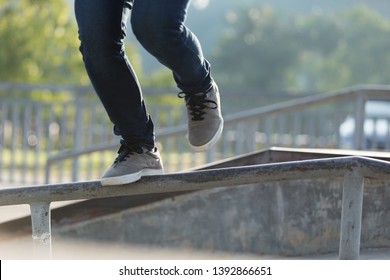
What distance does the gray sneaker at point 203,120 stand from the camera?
12.4 feet

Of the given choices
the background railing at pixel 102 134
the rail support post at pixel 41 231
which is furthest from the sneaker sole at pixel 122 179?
the background railing at pixel 102 134

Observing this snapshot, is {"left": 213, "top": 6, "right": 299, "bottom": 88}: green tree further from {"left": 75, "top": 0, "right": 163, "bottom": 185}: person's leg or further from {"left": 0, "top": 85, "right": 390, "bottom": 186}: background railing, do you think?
{"left": 75, "top": 0, "right": 163, "bottom": 185}: person's leg

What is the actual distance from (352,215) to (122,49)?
1148mm

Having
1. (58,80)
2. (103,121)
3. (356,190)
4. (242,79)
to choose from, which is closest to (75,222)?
(356,190)

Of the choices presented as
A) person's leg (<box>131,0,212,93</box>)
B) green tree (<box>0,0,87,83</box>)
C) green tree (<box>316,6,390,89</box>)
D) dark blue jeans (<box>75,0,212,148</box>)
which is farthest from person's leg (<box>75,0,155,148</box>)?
green tree (<box>316,6,390,89</box>)

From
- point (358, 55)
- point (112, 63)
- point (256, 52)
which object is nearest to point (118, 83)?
point (112, 63)

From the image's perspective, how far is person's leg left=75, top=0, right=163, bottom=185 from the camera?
3.42 metres

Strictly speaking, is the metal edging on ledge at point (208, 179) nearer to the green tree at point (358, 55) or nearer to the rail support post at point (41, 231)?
the rail support post at point (41, 231)

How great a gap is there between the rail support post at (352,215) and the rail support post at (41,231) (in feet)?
3.82

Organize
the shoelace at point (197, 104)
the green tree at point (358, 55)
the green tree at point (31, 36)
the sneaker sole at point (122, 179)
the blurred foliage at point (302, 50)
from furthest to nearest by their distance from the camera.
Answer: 1. the blurred foliage at point (302, 50)
2. the green tree at point (358, 55)
3. the green tree at point (31, 36)
4. the shoelace at point (197, 104)
5. the sneaker sole at point (122, 179)

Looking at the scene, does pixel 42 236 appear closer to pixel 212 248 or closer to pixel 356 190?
pixel 356 190

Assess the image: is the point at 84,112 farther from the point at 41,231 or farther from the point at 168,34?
the point at 168,34

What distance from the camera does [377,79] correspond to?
88.4 m
